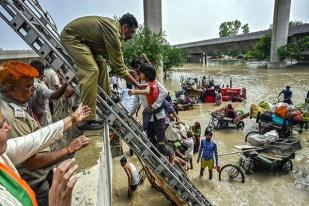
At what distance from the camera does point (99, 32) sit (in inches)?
130

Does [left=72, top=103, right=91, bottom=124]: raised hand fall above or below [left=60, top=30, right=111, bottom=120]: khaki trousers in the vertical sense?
below

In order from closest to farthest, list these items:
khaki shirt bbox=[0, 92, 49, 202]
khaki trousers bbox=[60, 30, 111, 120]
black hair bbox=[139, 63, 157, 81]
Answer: khaki shirt bbox=[0, 92, 49, 202], khaki trousers bbox=[60, 30, 111, 120], black hair bbox=[139, 63, 157, 81]

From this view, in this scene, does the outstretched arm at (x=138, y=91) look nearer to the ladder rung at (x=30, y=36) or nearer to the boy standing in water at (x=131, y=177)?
the ladder rung at (x=30, y=36)

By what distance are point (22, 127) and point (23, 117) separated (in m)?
0.12

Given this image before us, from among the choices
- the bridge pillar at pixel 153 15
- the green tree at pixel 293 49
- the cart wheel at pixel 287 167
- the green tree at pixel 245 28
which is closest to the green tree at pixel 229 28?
the green tree at pixel 245 28

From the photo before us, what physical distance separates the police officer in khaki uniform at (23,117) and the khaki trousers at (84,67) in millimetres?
687

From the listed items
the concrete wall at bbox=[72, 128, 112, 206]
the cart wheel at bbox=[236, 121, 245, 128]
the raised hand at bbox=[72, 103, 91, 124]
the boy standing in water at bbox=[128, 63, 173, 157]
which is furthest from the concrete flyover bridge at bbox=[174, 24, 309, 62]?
the concrete wall at bbox=[72, 128, 112, 206]

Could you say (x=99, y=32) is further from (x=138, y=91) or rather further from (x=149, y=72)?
(x=149, y=72)

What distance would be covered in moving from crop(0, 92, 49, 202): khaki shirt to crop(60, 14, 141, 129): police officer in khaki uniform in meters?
0.81

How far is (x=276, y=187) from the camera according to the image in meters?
7.57

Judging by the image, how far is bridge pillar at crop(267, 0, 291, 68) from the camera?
142ft

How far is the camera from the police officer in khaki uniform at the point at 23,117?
7.43 feet

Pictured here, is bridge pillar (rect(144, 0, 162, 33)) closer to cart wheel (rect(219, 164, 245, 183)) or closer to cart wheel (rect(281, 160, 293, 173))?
cart wheel (rect(281, 160, 293, 173))

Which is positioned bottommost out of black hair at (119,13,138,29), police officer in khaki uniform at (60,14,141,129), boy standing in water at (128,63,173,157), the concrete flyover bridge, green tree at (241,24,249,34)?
boy standing in water at (128,63,173,157)
